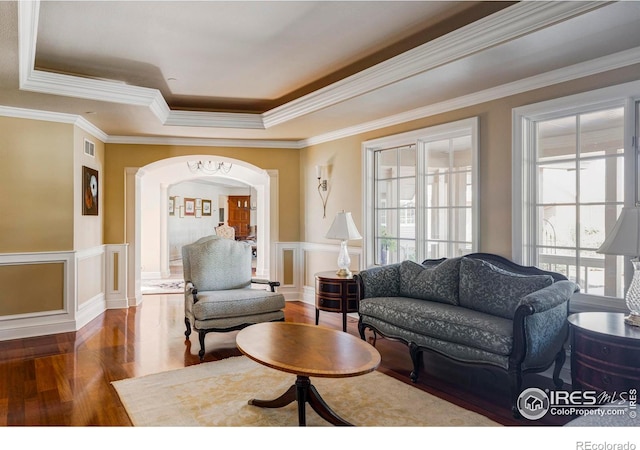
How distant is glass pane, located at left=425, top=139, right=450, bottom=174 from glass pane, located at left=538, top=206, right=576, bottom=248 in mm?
1128

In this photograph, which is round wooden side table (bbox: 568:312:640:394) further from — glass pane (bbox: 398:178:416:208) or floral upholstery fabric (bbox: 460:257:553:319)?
glass pane (bbox: 398:178:416:208)

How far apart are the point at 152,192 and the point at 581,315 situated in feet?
26.4

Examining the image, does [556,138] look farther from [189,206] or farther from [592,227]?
[189,206]

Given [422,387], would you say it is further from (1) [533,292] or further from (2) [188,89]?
(2) [188,89]

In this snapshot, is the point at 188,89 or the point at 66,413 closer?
the point at 66,413

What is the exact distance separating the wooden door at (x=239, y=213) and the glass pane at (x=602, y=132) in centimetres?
1098

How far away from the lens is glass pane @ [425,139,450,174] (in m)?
4.48

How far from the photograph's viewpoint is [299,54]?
3848 mm

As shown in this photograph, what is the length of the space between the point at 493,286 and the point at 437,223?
1281 mm

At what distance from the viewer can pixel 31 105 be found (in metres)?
4.36

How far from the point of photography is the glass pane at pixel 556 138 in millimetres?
3473

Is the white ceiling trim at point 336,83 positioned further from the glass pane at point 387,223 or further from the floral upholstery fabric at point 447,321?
the floral upholstery fabric at point 447,321
